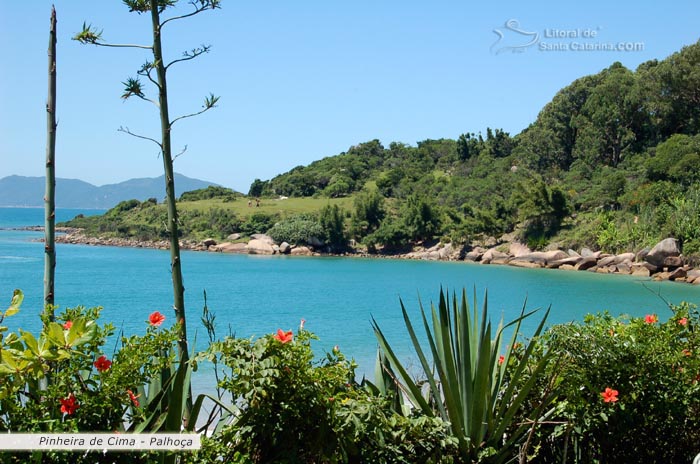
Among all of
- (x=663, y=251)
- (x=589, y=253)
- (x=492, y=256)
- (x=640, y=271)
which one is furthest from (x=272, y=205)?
(x=663, y=251)

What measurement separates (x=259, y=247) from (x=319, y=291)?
1080 inches

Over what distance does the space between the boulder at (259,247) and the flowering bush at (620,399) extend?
53.1m

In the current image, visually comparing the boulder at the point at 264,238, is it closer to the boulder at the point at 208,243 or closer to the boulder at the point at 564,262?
the boulder at the point at 208,243

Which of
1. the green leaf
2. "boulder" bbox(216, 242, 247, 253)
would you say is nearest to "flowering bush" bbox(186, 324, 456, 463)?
the green leaf

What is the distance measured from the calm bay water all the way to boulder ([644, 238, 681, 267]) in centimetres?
166

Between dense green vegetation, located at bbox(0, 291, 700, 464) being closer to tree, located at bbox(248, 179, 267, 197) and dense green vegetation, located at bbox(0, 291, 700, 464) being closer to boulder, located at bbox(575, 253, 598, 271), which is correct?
Result: boulder, located at bbox(575, 253, 598, 271)

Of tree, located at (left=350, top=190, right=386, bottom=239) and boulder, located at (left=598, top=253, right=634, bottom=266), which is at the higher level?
tree, located at (left=350, top=190, right=386, bottom=239)

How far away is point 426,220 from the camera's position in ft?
170

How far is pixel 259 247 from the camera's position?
56500 millimetres

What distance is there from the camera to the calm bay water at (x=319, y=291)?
1917cm

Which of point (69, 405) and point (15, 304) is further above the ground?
point (15, 304)

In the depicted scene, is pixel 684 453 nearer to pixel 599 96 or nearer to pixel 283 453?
pixel 283 453

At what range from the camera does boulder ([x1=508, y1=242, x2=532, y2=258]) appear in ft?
142

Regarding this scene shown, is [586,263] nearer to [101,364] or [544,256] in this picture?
[544,256]
